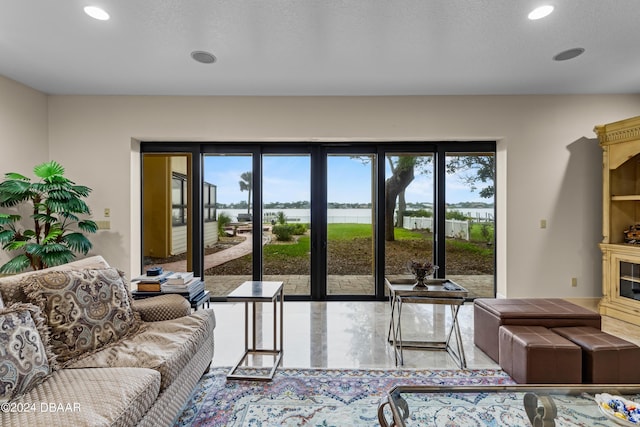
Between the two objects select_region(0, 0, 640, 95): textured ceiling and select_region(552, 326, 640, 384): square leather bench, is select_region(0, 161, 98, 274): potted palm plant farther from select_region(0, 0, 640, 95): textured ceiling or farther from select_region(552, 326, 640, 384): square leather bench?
select_region(552, 326, 640, 384): square leather bench

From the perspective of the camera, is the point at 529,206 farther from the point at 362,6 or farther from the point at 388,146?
the point at 362,6

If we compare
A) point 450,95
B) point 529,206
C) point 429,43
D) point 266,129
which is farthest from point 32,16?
point 529,206

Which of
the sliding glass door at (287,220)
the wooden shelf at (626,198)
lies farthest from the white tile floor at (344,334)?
the wooden shelf at (626,198)

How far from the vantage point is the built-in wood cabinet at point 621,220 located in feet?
11.5

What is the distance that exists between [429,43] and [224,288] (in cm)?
381

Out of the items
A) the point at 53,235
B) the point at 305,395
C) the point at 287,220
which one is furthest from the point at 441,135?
the point at 53,235

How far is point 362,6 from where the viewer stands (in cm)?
224

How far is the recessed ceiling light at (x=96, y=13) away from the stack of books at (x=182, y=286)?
81.9 inches

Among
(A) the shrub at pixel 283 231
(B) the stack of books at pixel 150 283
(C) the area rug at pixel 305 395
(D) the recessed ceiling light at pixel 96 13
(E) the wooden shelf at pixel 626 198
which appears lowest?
(C) the area rug at pixel 305 395

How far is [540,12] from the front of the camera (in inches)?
91.2

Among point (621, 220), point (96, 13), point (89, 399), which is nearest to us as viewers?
point (89, 399)

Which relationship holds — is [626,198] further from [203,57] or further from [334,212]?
[203,57]

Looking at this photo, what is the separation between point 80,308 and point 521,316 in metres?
3.06

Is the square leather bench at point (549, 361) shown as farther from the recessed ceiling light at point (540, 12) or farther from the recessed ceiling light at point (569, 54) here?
the recessed ceiling light at point (569, 54)
